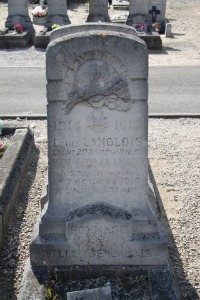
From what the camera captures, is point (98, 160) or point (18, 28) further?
point (18, 28)

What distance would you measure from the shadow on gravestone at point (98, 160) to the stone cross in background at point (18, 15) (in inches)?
564

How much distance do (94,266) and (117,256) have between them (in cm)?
26

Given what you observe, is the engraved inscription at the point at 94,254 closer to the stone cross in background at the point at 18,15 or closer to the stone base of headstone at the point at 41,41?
the stone base of headstone at the point at 41,41

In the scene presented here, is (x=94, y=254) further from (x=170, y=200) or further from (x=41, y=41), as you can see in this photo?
(x=41, y=41)

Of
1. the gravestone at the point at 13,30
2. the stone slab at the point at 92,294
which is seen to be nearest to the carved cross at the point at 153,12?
the gravestone at the point at 13,30

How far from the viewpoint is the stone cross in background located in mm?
18203

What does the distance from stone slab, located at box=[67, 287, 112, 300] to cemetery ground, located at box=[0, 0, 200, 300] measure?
2.97ft

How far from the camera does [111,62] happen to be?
449cm

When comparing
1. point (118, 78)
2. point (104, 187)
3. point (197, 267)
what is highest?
point (118, 78)

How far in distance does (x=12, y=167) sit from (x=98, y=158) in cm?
220

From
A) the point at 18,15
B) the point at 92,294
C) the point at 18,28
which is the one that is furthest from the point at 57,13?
the point at 92,294

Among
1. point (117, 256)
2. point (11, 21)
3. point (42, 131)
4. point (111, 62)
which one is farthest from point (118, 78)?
point (11, 21)

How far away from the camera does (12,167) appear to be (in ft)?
22.0

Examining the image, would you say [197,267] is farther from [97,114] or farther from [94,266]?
[97,114]
